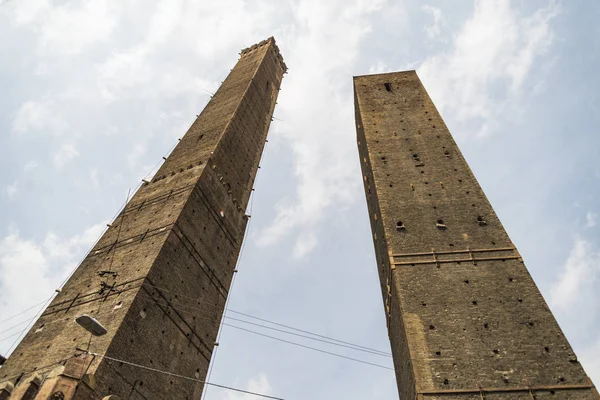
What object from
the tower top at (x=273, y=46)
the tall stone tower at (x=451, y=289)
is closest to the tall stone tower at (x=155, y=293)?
the tall stone tower at (x=451, y=289)

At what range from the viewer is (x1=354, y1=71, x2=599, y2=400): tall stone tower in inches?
380

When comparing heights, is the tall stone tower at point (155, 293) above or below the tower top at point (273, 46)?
below

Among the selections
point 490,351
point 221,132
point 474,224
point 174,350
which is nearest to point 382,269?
point 474,224

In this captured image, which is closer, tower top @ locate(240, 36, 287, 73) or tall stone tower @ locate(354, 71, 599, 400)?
tall stone tower @ locate(354, 71, 599, 400)

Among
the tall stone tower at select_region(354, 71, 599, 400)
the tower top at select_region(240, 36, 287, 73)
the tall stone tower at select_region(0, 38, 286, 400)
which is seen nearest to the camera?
the tall stone tower at select_region(354, 71, 599, 400)

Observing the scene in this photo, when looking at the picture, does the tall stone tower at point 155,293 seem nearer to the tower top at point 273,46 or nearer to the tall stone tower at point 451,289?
the tall stone tower at point 451,289

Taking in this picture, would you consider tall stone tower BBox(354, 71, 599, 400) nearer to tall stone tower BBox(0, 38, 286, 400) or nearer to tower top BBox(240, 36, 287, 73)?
tall stone tower BBox(0, 38, 286, 400)

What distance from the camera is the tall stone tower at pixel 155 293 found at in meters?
10.4

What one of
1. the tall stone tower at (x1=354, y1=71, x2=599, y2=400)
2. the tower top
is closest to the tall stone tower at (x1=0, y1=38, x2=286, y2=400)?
the tall stone tower at (x1=354, y1=71, x2=599, y2=400)

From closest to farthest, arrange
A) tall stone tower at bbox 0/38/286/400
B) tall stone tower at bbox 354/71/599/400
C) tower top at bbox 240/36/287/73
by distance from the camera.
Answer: tall stone tower at bbox 354/71/599/400 < tall stone tower at bbox 0/38/286/400 < tower top at bbox 240/36/287/73

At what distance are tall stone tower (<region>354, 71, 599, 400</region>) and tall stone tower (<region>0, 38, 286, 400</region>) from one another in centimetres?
517

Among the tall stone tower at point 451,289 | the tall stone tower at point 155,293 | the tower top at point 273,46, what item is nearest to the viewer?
the tall stone tower at point 451,289

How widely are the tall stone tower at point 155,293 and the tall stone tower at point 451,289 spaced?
5.17 meters

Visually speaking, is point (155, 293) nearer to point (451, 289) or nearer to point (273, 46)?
point (451, 289)
